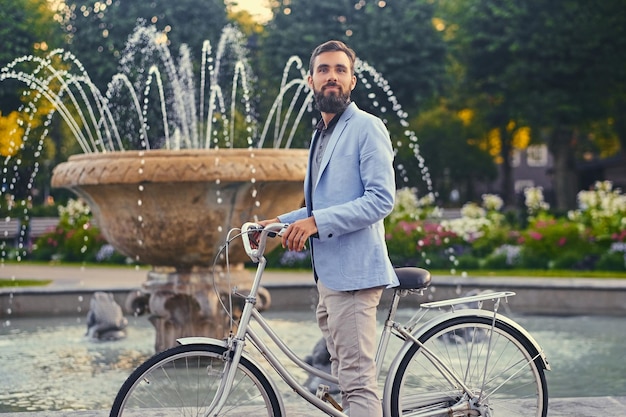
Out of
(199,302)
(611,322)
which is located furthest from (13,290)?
(611,322)

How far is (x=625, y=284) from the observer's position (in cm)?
1024

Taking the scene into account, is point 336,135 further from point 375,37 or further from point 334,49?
point 375,37

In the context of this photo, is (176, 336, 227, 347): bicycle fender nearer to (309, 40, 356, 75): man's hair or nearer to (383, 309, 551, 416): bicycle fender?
(383, 309, 551, 416): bicycle fender

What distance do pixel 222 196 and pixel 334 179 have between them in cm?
321

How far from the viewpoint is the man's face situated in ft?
11.7

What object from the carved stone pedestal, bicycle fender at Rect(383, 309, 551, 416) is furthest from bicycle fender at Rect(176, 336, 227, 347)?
the carved stone pedestal

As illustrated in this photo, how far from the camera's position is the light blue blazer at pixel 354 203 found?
3461mm

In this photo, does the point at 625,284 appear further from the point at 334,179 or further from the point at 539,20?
the point at 539,20

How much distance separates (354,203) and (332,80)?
1.51 feet

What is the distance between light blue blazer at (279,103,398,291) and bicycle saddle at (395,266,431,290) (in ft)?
0.13

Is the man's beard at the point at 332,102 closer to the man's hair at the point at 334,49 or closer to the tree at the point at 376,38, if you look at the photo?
the man's hair at the point at 334,49

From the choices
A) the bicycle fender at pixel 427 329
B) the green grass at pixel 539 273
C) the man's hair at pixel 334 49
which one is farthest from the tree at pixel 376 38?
the man's hair at pixel 334 49

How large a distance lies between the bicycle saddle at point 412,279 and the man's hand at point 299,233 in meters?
0.42

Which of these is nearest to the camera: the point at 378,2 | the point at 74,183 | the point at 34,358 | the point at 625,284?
the point at 74,183
